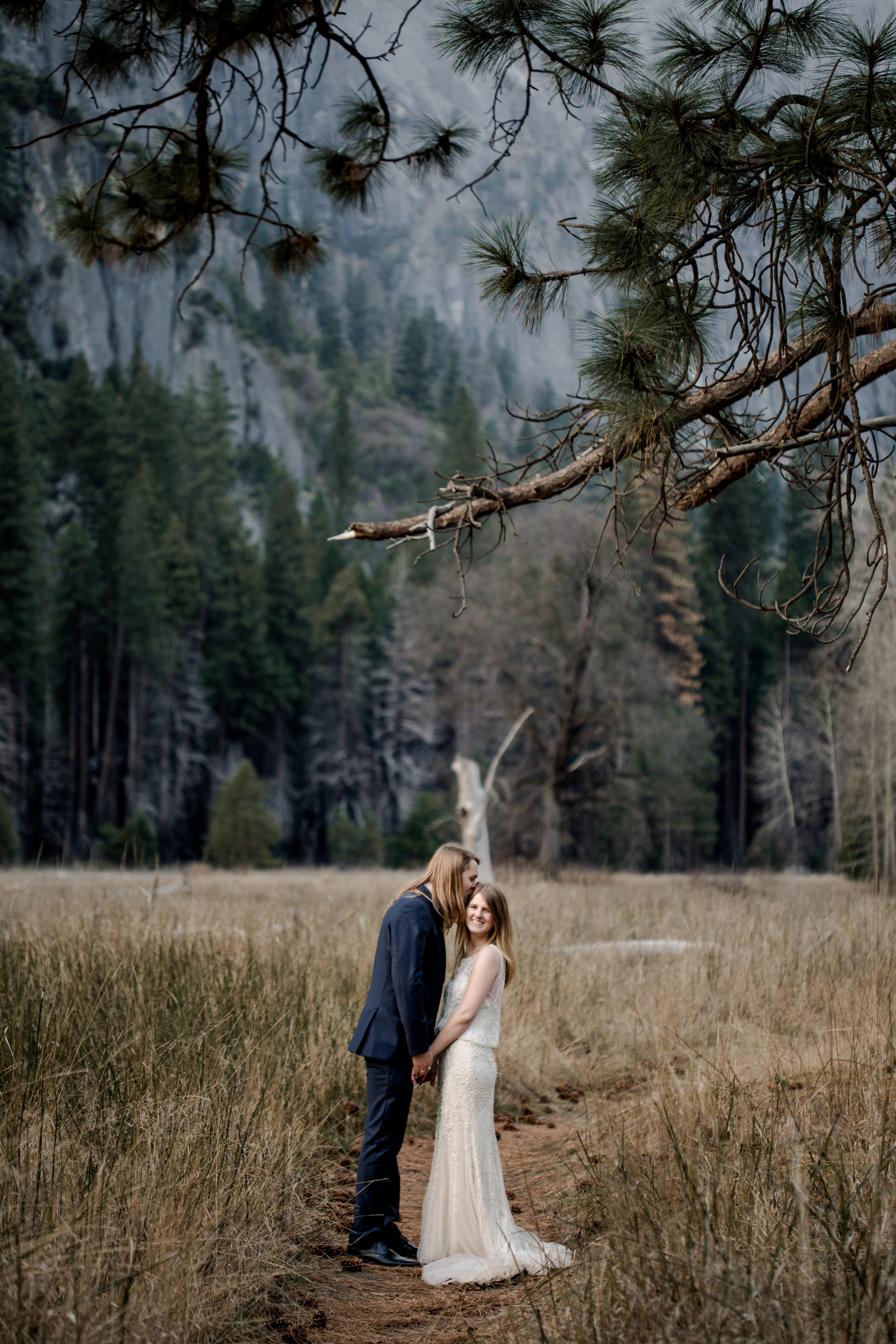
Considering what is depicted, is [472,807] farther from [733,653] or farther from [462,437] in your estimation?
[462,437]

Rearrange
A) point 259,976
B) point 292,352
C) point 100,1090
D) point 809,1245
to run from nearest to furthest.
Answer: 1. point 809,1245
2. point 100,1090
3. point 259,976
4. point 292,352

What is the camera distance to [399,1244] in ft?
12.8

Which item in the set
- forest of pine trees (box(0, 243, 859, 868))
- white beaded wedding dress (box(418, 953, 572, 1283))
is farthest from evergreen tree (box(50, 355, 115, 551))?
white beaded wedding dress (box(418, 953, 572, 1283))

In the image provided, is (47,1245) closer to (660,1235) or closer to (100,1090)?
(100,1090)

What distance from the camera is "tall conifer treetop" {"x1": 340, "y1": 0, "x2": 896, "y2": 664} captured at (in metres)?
4.09

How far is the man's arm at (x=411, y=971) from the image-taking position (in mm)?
3811

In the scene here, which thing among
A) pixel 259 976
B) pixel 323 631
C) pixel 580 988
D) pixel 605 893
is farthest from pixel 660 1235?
pixel 323 631

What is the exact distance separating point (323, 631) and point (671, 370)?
154ft

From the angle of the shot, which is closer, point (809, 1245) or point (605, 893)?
point (809, 1245)

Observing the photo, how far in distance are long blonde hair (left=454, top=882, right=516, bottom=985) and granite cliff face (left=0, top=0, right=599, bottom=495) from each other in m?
2.79

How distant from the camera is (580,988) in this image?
7.61 meters

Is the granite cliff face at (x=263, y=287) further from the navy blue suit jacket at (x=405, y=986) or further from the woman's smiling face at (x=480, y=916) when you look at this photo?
the navy blue suit jacket at (x=405, y=986)

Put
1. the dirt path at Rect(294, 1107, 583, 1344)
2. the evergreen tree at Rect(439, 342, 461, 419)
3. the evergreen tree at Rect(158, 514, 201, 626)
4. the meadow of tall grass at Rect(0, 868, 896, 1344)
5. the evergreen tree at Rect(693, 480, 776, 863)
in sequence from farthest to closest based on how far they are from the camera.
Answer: the evergreen tree at Rect(439, 342, 461, 419)
the evergreen tree at Rect(693, 480, 776, 863)
the evergreen tree at Rect(158, 514, 201, 626)
the dirt path at Rect(294, 1107, 583, 1344)
the meadow of tall grass at Rect(0, 868, 896, 1344)

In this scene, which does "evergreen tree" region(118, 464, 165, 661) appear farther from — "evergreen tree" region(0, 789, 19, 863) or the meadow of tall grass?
the meadow of tall grass
